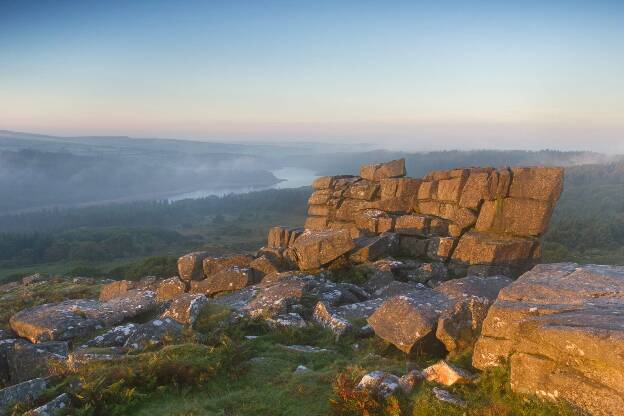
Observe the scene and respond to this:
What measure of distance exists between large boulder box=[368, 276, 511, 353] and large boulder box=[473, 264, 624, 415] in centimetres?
152

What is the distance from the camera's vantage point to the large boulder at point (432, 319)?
11.6m

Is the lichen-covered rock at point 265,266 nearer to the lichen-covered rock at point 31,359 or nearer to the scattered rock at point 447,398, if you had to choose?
the lichen-covered rock at point 31,359

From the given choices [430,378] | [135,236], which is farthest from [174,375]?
[135,236]

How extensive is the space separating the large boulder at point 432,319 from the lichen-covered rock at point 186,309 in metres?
6.65

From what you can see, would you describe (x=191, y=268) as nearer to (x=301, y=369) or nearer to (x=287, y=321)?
(x=287, y=321)

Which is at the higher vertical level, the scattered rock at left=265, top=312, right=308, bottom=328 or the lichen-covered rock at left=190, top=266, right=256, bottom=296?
the scattered rock at left=265, top=312, right=308, bottom=328

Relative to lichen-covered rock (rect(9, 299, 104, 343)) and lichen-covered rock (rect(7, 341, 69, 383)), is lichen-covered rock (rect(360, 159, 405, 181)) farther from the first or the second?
lichen-covered rock (rect(7, 341, 69, 383))

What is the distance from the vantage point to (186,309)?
53.8ft

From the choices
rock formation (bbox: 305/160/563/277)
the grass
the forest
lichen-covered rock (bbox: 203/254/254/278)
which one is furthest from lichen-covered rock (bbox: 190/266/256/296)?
the forest

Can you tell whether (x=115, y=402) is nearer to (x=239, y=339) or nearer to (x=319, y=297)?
(x=239, y=339)

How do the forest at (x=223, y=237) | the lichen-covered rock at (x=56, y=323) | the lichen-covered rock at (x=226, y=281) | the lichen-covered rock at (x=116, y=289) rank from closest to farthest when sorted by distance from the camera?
the lichen-covered rock at (x=56, y=323), the lichen-covered rock at (x=226, y=281), the lichen-covered rock at (x=116, y=289), the forest at (x=223, y=237)

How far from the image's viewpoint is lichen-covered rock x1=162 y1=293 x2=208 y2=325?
1609 cm

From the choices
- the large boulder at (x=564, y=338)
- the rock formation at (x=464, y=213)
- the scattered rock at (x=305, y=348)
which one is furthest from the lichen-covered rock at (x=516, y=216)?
the scattered rock at (x=305, y=348)

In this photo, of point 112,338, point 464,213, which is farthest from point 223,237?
point 112,338
